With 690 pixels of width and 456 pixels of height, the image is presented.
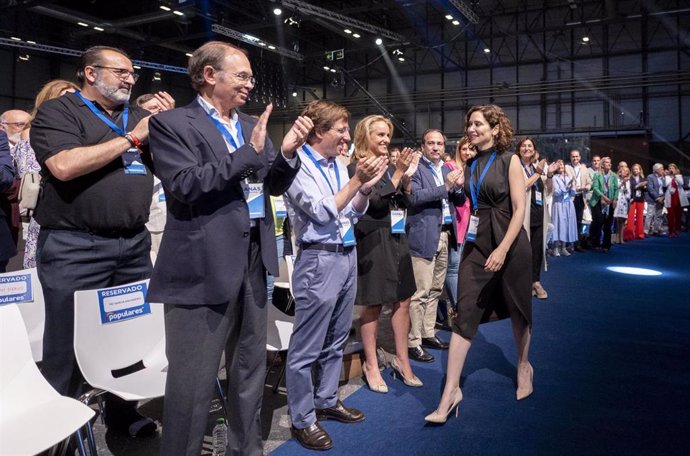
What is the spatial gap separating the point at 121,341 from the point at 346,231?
1073mm

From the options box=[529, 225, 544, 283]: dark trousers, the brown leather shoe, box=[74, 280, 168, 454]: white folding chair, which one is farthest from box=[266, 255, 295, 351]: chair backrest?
box=[529, 225, 544, 283]: dark trousers

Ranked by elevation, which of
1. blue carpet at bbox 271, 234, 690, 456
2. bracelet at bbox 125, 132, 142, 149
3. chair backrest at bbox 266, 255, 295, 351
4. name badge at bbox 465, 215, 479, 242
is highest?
bracelet at bbox 125, 132, 142, 149

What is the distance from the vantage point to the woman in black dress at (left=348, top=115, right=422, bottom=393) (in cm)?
282

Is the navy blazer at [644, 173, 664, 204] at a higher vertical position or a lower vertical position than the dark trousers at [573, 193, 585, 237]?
higher

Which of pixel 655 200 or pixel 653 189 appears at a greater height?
pixel 653 189

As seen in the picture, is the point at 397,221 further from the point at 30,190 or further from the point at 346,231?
the point at 30,190

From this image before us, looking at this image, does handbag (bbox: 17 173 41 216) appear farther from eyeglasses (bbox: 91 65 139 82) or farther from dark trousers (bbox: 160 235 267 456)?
dark trousers (bbox: 160 235 267 456)

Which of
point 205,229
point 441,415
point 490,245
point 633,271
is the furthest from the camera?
point 633,271

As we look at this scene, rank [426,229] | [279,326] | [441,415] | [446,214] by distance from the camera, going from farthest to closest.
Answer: [446,214] → [426,229] → [279,326] → [441,415]

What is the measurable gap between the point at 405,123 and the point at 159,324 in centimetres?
1890

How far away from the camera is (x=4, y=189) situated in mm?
2750

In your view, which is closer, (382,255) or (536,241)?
(382,255)

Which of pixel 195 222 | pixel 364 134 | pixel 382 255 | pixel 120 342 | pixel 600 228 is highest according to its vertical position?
pixel 364 134

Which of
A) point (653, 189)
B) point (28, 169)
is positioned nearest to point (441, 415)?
point (28, 169)
